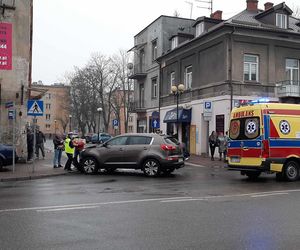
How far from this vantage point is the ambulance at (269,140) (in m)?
14.6

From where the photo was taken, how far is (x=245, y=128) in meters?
15.3

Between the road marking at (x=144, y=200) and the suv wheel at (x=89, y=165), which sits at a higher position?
the suv wheel at (x=89, y=165)

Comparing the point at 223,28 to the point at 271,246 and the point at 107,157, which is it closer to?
the point at 107,157

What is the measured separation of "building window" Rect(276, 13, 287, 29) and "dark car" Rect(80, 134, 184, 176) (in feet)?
53.1

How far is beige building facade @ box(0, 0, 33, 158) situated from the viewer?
72.1 ft

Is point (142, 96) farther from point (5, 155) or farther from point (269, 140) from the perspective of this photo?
point (269, 140)

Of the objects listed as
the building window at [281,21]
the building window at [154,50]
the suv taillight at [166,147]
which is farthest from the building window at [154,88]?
the suv taillight at [166,147]

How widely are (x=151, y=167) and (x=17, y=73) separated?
9.71m

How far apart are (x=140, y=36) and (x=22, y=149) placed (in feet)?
78.4

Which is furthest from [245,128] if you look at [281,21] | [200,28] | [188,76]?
[200,28]

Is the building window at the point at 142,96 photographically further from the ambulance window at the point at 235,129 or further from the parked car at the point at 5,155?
the ambulance window at the point at 235,129

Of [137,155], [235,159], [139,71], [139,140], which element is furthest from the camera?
[139,71]

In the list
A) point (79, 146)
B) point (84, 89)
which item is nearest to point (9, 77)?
point (79, 146)

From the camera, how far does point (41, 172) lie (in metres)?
17.5
